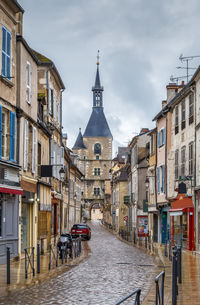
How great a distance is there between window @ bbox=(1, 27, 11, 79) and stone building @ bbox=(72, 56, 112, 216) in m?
92.5

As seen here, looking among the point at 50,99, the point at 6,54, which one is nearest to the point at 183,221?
the point at 50,99

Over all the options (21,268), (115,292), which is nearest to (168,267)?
(21,268)

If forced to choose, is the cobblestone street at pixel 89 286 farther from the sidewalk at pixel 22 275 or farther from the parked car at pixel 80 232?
the parked car at pixel 80 232

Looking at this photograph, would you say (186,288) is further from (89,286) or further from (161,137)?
(161,137)

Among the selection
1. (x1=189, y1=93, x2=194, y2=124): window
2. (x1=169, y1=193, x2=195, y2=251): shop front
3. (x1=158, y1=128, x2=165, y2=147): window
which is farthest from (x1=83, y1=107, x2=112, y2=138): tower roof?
(x1=189, y1=93, x2=194, y2=124): window

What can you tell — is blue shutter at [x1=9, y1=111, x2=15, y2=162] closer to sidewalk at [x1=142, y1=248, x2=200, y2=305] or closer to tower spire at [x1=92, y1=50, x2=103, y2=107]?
sidewalk at [x1=142, y1=248, x2=200, y2=305]

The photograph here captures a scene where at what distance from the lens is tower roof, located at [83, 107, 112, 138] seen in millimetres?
117812

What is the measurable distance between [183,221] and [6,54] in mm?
15157

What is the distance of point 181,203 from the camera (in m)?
28.2

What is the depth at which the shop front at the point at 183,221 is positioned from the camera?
2669cm

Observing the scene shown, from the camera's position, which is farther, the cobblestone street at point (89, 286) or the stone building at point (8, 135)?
the stone building at point (8, 135)

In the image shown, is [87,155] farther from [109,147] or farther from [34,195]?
[34,195]

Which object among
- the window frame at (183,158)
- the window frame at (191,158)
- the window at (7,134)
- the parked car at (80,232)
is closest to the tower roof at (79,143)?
the parked car at (80,232)

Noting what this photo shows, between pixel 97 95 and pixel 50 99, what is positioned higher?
pixel 97 95
